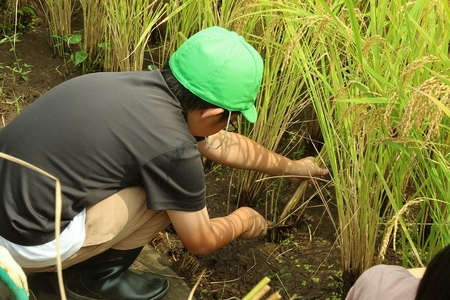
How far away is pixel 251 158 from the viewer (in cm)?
233

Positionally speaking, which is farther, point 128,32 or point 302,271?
point 128,32

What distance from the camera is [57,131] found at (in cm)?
184

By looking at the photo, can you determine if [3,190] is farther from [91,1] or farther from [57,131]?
[91,1]

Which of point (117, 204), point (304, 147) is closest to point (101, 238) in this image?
point (117, 204)

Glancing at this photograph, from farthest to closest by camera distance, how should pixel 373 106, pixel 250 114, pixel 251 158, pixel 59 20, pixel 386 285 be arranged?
pixel 59 20 < pixel 251 158 < pixel 250 114 < pixel 373 106 < pixel 386 285

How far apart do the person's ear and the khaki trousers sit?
282mm

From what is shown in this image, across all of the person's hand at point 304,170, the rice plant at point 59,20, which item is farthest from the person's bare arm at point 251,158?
the rice plant at point 59,20

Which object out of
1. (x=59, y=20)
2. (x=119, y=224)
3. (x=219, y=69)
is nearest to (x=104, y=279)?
(x=119, y=224)

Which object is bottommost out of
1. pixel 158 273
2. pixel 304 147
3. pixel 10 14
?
pixel 158 273

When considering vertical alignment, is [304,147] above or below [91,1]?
below

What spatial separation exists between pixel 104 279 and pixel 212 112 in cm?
67

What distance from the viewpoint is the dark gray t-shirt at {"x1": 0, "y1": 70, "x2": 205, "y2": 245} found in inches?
72.2

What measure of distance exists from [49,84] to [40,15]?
1.53 ft

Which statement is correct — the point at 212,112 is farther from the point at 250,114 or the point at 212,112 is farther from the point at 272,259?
the point at 272,259
